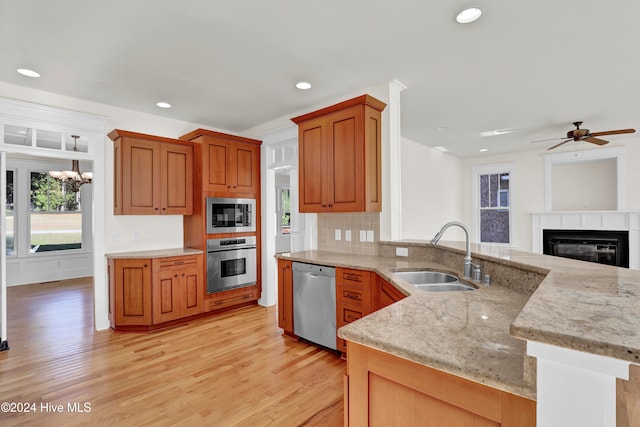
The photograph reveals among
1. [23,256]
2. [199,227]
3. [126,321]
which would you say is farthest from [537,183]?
[23,256]

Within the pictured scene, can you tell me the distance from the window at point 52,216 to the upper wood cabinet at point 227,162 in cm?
411

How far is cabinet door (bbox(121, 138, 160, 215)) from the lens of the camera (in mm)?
3631

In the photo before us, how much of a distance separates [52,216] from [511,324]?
8131 mm

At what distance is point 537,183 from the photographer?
21.2 ft

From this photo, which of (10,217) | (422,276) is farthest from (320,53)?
(10,217)

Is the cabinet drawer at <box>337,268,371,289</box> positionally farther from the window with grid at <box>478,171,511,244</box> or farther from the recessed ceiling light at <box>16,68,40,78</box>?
the window with grid at <box>478,171,511,244</box>

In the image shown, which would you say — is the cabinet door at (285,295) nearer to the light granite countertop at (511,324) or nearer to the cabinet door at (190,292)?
the cabinet door at (190,292)

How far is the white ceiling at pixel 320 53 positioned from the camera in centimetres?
204

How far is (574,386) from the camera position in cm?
66

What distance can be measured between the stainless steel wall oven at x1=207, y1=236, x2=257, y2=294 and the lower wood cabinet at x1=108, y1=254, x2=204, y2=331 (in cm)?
45

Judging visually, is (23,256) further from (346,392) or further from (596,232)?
(596,232)

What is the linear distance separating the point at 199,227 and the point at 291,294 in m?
1.62

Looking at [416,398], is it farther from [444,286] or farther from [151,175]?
[151,175]

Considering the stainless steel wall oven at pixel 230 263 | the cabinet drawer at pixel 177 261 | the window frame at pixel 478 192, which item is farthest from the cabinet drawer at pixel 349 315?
the window frame at pixel 478 192
